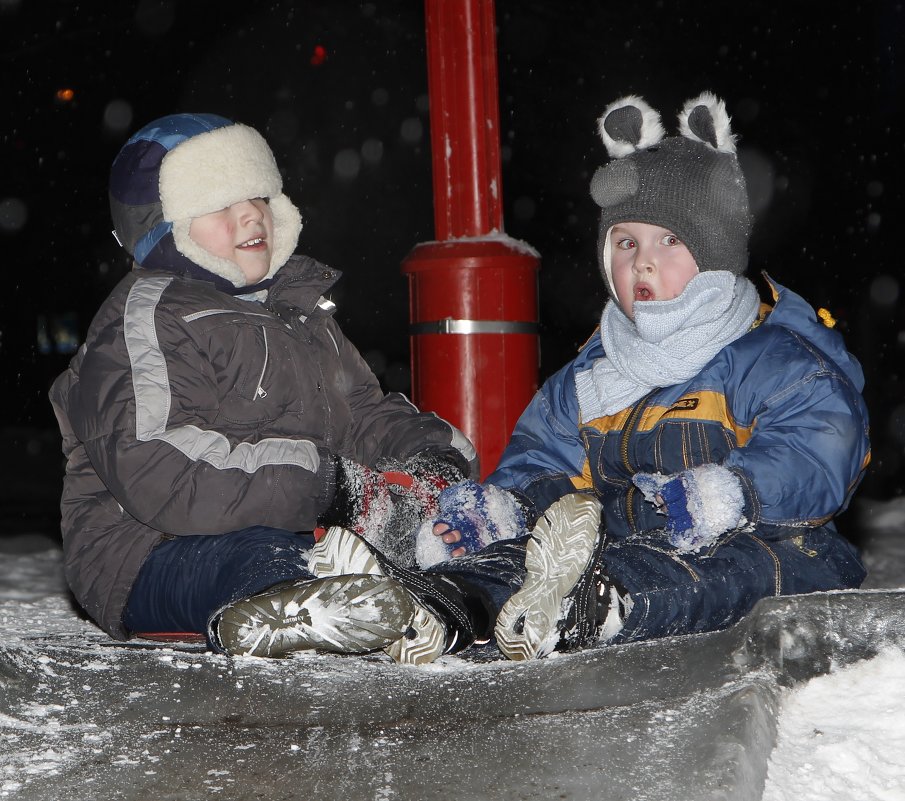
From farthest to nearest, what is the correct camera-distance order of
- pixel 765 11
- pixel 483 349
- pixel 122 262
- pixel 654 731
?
pixel 122 262 < pixel 765 11 < pixel 483 349 < pixel 654 731

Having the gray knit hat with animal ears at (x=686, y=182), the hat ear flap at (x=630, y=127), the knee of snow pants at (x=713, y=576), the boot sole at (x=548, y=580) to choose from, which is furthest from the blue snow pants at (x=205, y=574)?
the hat ear flap at (x=630, y=127)

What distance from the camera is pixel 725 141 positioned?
2.45 meters

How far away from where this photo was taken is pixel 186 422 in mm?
2152

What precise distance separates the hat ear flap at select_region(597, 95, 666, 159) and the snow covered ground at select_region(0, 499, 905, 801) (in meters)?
1.29

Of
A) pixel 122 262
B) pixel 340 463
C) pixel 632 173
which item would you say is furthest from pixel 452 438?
pixel 122 262

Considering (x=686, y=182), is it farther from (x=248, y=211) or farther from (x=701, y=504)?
(x=248, y=211)

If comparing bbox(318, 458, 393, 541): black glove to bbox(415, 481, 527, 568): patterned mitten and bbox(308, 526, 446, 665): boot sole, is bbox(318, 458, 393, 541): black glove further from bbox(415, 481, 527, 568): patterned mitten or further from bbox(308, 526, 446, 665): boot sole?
bbox(308, 526, 446, 665): boot sole

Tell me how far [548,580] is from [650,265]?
37.2 inches

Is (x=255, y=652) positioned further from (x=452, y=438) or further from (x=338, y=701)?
(x=452, y=438)

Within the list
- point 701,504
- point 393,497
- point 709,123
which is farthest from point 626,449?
point 709,123

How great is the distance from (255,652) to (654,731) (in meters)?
0.65

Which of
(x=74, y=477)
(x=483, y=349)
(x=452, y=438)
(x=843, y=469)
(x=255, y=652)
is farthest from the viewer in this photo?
(x=483, y=349)

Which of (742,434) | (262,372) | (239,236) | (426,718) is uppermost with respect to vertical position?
(239,236)

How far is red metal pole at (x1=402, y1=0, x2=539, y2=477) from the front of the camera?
3.06 m
